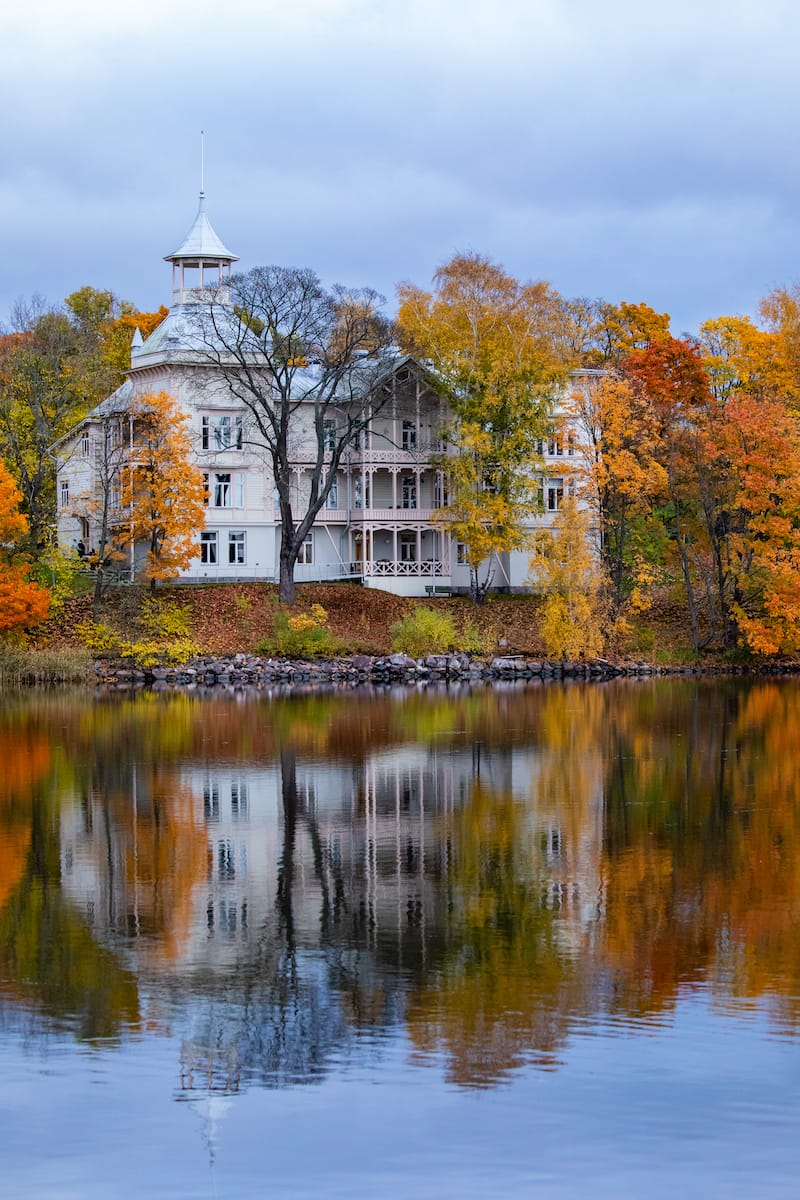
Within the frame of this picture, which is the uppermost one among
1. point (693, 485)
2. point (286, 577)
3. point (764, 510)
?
point (693, 485)

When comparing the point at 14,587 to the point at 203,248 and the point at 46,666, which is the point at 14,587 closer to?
the point at 46,666

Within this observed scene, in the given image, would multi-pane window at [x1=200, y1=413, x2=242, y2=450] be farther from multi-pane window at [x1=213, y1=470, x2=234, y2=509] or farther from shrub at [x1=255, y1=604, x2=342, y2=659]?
shrub at [x1=255, y1=604, x2=342, y2=659]

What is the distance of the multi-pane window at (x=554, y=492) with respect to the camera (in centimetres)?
6354

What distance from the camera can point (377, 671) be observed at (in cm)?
5228

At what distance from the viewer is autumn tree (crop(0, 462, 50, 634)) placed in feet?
168

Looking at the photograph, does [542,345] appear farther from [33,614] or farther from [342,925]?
[342,925]

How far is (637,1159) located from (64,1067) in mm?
3965

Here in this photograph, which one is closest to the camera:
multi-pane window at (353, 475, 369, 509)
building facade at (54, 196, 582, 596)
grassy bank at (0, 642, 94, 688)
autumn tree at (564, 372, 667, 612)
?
grassy bank at (0, 642, 94, 688)

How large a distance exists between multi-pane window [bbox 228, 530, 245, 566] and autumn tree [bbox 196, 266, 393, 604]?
1.54 metres

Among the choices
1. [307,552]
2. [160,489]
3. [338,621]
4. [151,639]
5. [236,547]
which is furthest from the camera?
[307,552]

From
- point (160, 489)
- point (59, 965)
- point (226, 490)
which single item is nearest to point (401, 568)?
point (226, 490)

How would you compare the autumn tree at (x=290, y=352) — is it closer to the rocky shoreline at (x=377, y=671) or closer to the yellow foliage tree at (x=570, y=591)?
the rocky shoreline at (x=377, y=671)

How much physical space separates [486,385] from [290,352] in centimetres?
770

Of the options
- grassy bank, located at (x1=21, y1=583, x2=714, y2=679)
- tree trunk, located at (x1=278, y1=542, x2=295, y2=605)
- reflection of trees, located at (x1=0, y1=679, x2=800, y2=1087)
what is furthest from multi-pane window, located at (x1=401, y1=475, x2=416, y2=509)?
reflection of trees, located at (x1=0, y1=679, x2=800, y2=1087)
